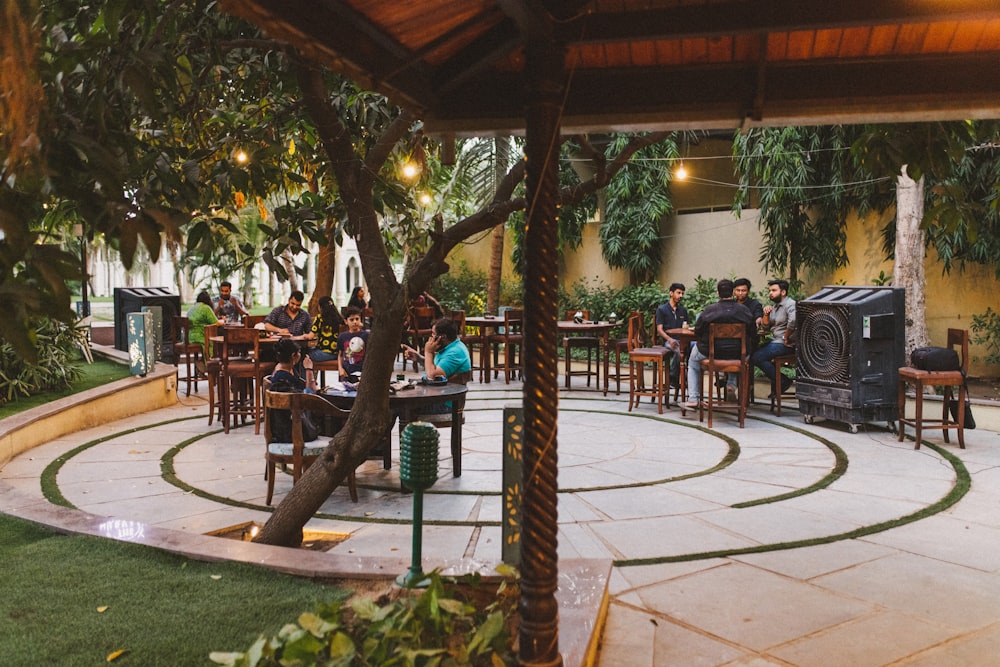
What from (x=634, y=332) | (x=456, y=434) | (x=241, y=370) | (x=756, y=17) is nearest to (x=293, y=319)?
(x=241, y=370)

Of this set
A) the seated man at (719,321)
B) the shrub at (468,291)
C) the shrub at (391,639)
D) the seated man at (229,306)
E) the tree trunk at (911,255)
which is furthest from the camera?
the shrub at (468,291)

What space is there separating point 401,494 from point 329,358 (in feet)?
15.5

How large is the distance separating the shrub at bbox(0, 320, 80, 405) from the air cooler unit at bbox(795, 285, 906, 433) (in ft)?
26.2

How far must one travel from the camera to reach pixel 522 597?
2.72 meters

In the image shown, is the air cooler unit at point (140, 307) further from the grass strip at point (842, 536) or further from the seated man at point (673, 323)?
the grass strip at point (842, 536)

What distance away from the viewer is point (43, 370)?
9625 mm

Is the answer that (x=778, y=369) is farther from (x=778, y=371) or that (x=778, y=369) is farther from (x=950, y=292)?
(x=950, y=292)

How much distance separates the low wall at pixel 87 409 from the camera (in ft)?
24.8

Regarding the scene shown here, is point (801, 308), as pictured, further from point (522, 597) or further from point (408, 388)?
point (522, 597)

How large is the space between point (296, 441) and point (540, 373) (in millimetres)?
3238

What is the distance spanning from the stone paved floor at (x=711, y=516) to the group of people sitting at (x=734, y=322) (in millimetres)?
777

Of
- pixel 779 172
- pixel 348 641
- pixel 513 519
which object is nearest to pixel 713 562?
pixel 513 519

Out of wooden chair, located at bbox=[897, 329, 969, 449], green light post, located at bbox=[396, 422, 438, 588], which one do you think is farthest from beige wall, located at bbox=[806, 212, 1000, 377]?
green light post, located at bbox=[396, 422, 438, 588]

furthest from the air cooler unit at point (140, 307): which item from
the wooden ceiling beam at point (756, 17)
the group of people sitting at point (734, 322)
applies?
the wooden ceiling beam at point (756, 17)
